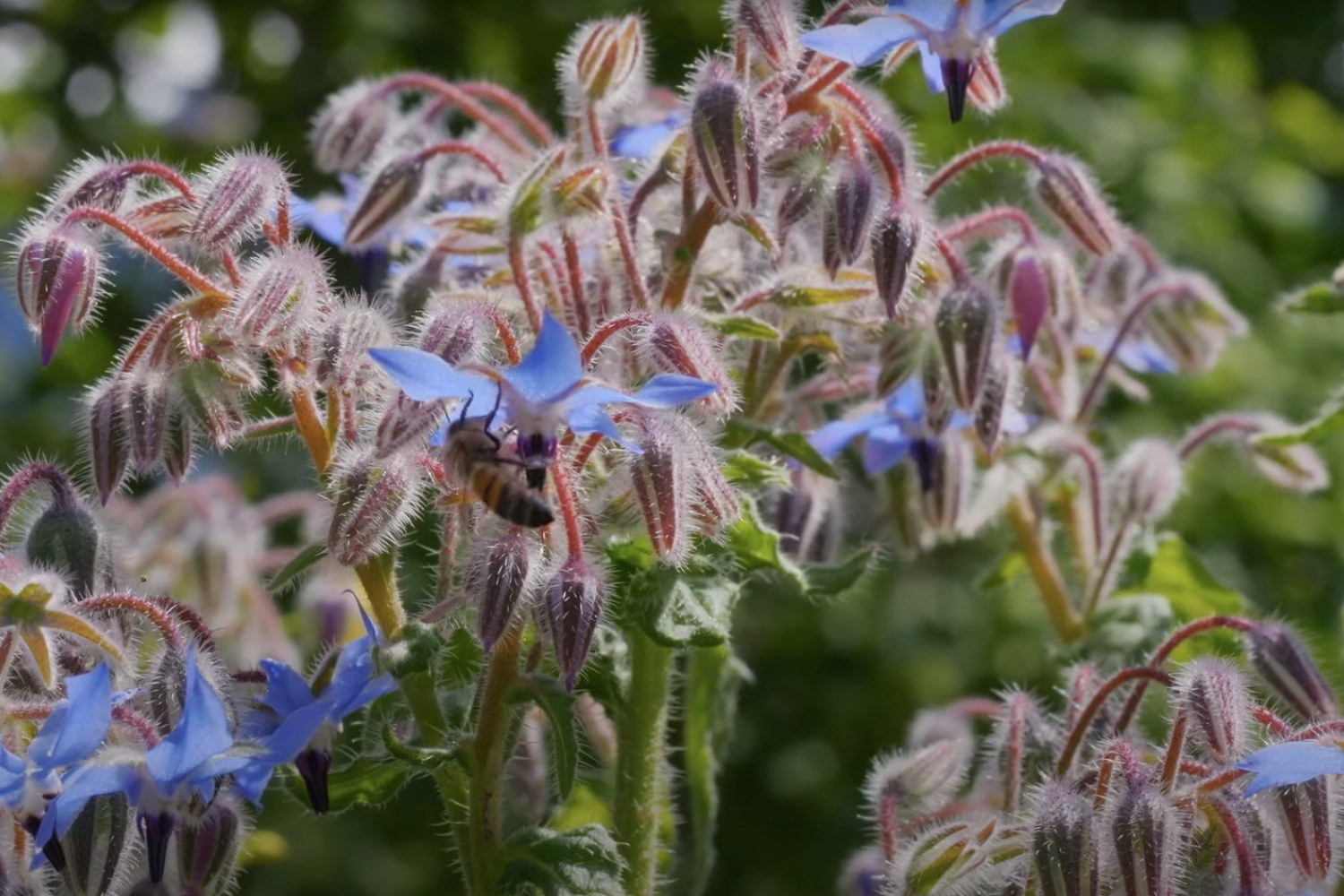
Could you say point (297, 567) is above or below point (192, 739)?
above

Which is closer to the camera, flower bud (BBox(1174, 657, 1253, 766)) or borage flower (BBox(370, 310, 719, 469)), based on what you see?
borage flower (BBox(370, 310, 719, 469))

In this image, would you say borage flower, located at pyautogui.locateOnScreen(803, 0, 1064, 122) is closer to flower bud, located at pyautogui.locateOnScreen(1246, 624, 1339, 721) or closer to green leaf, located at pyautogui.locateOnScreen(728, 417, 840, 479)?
green leaf, located at pyautogui.locateOnScreen(728, 417, 840, 479)

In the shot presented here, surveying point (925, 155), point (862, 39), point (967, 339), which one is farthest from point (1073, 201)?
point (925, 155)

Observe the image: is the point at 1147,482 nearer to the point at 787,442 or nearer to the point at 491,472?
the point at 787,442

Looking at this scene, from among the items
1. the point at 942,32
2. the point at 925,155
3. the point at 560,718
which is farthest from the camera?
the point at 925,155

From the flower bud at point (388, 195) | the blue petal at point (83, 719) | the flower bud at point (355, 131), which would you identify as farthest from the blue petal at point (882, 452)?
the blue petal at point (83, 719)

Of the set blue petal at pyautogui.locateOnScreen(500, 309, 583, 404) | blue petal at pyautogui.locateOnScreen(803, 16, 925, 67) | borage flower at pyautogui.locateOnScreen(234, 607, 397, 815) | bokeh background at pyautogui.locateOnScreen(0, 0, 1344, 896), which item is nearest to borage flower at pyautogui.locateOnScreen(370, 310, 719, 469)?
blue petal at pyautogui.locateOnScreen(500, 309, 583, 404)

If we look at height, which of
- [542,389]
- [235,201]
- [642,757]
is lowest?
[642,757]
